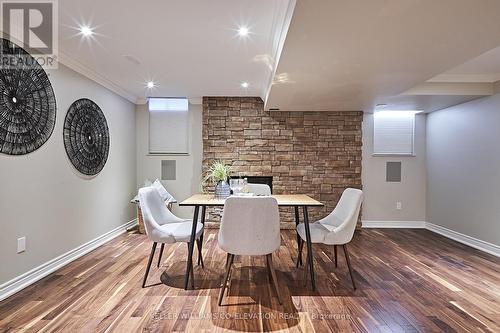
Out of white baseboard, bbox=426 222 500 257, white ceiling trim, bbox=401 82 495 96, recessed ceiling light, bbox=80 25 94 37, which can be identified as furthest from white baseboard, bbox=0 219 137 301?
white baseboard, bbox=426 222 500 257

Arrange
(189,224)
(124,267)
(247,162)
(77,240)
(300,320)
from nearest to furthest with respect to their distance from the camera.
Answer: (300,320) → (189,224) → (124,267) → (77,240) → (247,162)

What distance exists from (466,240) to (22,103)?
5.65m

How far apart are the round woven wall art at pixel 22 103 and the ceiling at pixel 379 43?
230 centimetres

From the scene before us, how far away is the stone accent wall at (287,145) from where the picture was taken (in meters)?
5.07

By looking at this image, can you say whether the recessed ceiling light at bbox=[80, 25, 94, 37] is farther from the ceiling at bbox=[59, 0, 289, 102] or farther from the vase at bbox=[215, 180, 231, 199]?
the vase at bbox=[215, 180, 231, 199]

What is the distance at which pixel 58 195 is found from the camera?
3053 mm

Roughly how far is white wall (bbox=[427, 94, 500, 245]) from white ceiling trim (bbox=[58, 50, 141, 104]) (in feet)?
17.1

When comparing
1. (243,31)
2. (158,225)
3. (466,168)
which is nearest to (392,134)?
(466,168)

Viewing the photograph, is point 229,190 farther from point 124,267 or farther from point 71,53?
point 71,53

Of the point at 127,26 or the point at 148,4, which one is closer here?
the point at 148,4

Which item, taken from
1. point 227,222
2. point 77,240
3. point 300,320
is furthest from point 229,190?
point 77,240

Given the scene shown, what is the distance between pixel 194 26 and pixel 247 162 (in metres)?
2.91

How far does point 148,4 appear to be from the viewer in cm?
209

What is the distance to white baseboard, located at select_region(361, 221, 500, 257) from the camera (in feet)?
12.2
